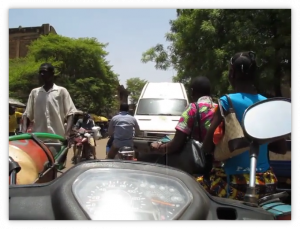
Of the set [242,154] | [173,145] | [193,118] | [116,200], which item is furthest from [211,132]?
[116,200]

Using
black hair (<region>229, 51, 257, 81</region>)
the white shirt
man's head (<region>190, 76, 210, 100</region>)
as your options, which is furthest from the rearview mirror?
the white shirt

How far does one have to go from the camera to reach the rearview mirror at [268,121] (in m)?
1.47

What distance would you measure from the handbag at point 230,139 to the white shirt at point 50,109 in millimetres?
686

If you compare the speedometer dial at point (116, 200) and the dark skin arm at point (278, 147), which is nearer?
the speedometer dial at point (116, 200)

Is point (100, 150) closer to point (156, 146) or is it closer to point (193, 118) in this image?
point (156, 146)

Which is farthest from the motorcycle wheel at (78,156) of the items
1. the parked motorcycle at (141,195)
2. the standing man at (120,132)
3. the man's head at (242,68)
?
the man's head at (242,68)

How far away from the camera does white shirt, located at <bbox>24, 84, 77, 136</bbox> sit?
1.90m

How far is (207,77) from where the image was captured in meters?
2.08

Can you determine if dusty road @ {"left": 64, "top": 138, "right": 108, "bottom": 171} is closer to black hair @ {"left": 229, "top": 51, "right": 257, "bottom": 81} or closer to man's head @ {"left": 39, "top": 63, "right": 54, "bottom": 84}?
man's head @ {"left": 39, "top": 63, "right": 54, "bottom": 84}

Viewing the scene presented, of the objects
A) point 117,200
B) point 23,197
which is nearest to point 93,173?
point 117,200

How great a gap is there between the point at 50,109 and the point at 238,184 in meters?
1.07

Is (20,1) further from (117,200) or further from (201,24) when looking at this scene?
(201,24)

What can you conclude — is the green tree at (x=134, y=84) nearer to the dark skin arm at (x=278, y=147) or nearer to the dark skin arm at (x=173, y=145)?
the dark skin arm at (x=173, y=145)

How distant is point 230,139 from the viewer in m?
1.80
